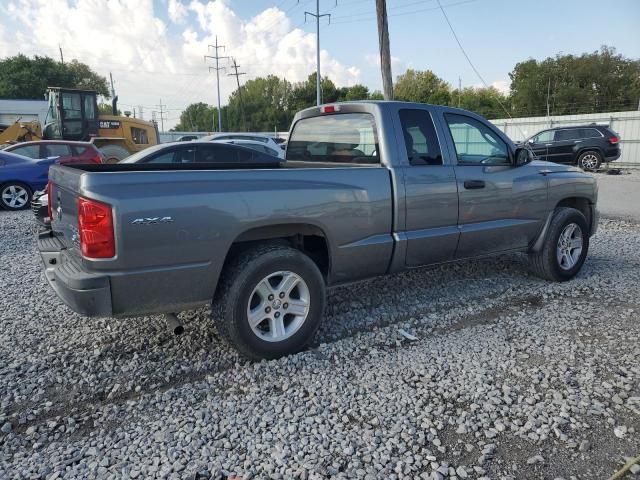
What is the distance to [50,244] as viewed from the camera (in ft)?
12.6

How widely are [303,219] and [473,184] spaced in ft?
6.21

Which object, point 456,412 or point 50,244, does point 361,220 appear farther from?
point 50,244

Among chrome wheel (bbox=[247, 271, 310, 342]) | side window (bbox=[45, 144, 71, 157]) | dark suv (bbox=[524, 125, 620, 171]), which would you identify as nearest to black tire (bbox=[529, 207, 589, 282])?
chrome wheel (bbox=[247, 271, 310, 342])

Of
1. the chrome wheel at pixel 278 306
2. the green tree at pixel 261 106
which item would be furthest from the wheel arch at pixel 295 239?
the green tree at pixel 261 106

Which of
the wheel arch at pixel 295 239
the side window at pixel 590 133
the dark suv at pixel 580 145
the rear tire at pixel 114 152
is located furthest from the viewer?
the side window at pixel 590 133

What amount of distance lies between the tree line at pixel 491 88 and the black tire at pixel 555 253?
3759cm

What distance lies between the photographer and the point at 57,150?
39.6 ft

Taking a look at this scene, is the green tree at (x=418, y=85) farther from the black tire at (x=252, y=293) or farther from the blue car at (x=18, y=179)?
the black tire at (x=252, y=293)

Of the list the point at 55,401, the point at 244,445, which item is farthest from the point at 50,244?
the point at 244,445

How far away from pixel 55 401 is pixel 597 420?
3.36 metres

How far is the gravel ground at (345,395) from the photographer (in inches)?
100

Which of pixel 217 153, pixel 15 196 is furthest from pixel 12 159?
pixel 217 153

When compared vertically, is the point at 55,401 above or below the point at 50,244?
below

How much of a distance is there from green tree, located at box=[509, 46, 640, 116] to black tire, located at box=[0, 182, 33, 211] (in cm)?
5148
